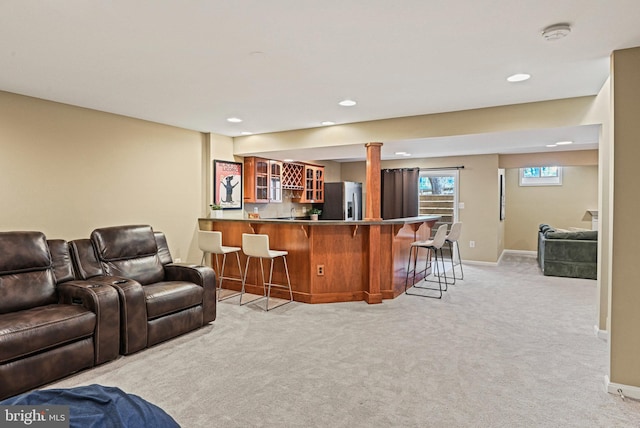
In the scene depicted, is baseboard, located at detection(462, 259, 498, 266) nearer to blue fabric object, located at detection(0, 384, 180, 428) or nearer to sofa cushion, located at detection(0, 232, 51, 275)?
sofa cushion, located at detection(0, 232, 51, 275)

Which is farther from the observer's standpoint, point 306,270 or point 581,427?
point 306,270

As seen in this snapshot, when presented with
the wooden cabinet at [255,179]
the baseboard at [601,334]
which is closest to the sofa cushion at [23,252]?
the wooden cabinet at [255,179]

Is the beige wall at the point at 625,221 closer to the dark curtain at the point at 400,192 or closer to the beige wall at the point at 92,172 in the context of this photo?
the beige wall at the point at 92,172

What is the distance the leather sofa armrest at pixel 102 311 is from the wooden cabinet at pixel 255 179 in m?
3.37

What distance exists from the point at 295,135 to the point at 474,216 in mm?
4203

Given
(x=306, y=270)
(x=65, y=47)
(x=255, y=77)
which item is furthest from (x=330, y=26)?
(x=306, y=270)

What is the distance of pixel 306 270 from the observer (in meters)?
4.72

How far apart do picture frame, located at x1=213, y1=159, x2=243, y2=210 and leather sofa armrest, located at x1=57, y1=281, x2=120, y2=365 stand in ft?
9.01

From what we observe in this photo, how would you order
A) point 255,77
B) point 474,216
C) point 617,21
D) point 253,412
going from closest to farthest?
point 617,21
point 253,412
point 255,77
point 474,216

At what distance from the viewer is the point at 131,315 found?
309 centimetres

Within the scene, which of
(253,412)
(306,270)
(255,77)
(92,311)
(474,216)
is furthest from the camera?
(474,216)

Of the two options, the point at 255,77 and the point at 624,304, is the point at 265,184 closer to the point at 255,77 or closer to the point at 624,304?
the point at 255,77

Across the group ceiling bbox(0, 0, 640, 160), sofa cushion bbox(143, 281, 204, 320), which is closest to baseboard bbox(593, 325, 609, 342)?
ceiling bbox(0, 0, 640, 160)

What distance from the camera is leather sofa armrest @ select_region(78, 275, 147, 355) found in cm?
306
